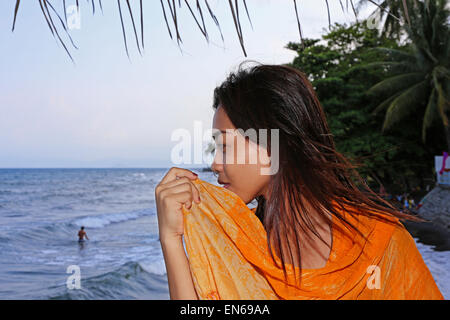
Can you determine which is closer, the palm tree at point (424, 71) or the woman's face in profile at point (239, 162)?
the woman's face in profile at point (239, 162)

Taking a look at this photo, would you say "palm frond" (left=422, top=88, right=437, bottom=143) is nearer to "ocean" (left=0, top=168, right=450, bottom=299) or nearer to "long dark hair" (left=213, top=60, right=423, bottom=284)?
"ocean" (left=0, top=168, right=450, bottom=299)

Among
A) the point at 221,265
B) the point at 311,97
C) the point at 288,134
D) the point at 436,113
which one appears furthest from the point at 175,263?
the point at 436,113

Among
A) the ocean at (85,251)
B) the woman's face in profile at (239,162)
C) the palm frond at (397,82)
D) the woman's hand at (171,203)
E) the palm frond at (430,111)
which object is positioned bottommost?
the ocean at (85,251)

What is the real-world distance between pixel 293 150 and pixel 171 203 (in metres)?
0.33

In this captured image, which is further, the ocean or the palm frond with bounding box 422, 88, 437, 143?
the palm frond with bounding box 422, 88, 437, 143

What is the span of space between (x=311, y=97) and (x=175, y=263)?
21.3 inches

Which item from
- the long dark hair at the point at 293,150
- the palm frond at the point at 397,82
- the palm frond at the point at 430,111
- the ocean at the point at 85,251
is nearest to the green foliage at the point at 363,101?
the palm frond at the point at 397,82

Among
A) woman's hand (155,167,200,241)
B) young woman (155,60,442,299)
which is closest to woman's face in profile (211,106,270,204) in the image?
young woman (155,60,442,299)

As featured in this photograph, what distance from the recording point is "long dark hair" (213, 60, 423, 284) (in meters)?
1.04

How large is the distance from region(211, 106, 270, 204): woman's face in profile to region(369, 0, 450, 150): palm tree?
60.7ft

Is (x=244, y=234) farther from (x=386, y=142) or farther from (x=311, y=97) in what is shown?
(x=386, y=142)

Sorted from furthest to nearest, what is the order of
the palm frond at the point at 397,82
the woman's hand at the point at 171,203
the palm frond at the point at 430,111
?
the palm frond at the point at 397,82
the palm frond at the point at 430,111
the woman's hand at the point at 171,203

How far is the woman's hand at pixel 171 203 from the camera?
95 centimetres

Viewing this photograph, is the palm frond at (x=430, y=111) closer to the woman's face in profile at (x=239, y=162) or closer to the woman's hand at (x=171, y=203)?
the woman's face in profile at (x=239, y=162)
